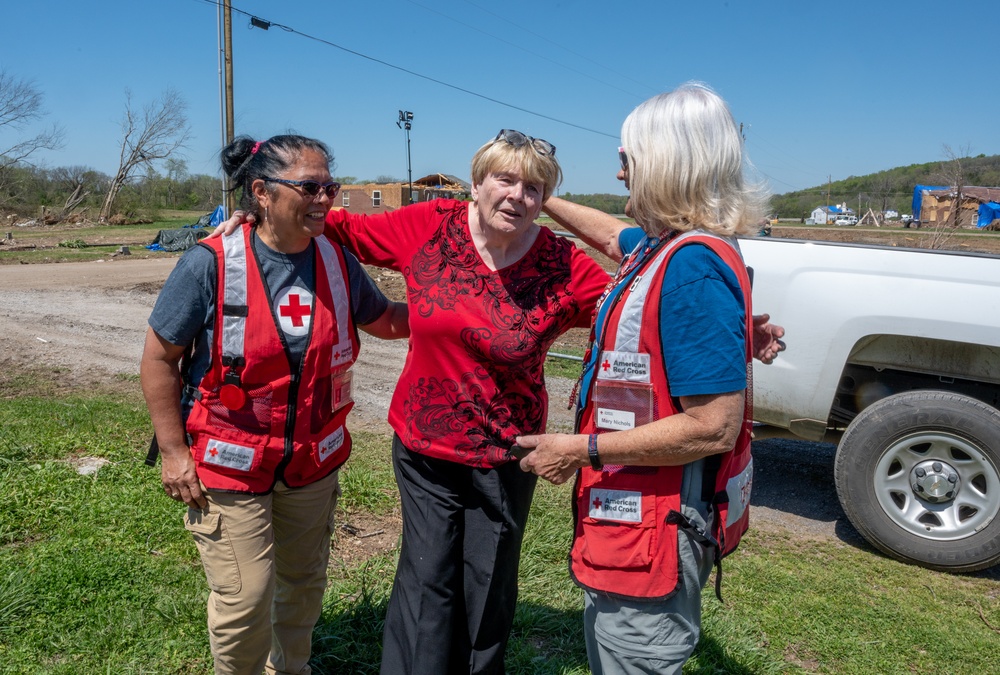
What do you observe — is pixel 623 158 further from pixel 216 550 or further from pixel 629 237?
pixel 216 550

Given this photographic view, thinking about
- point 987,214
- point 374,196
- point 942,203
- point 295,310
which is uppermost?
point 942,203

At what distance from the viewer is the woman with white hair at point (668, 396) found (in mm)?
1861

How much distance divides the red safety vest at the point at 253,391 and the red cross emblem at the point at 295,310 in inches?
0.9

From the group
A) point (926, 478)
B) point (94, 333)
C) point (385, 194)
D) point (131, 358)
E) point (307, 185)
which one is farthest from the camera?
point (385, 194)

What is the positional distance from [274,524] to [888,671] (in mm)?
2644

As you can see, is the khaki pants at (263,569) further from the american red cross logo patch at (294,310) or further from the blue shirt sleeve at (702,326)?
the blue shirt sleeve at (702,326)

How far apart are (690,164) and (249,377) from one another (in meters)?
1.49

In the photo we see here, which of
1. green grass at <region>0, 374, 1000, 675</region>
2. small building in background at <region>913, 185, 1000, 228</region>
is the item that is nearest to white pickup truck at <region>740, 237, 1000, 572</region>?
green grass at <region>0, 374, 1000, 675</region>

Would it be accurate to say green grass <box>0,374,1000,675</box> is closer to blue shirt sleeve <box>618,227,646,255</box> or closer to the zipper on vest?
the zipper on vest

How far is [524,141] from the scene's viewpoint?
2586 mm

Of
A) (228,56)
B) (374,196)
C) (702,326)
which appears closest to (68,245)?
(228,56)

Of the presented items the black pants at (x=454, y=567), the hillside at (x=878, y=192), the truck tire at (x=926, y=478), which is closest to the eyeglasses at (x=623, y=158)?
the black pants at (x=454, y=567)

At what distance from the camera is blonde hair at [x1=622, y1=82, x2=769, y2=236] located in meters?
1.93

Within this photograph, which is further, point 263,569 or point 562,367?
point 562,367
